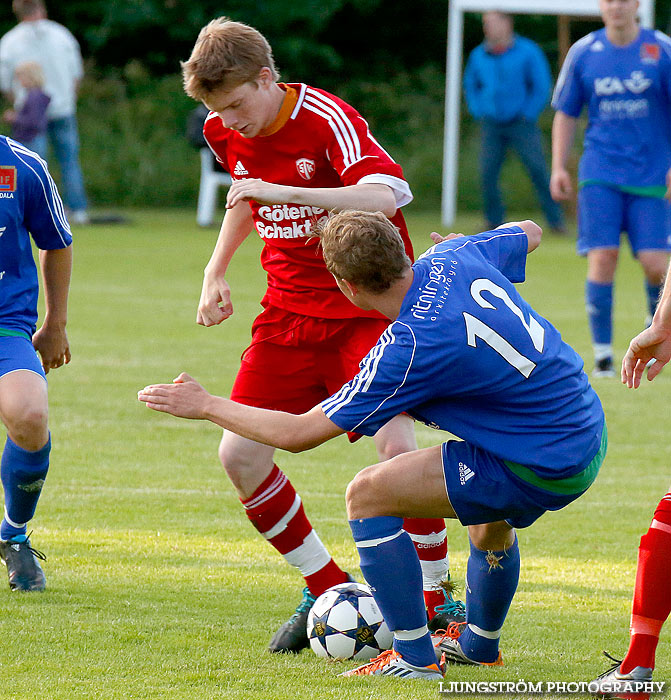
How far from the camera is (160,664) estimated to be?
3912 millimetres

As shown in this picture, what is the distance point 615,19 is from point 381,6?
67.8 feet

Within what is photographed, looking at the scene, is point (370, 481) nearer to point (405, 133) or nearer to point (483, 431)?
point (483, 431)

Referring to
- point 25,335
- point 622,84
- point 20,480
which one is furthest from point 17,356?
point 622,84

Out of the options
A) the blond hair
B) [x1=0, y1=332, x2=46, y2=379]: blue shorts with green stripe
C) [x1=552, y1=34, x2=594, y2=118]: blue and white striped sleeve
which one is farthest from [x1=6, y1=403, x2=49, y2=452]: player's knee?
the blond hair

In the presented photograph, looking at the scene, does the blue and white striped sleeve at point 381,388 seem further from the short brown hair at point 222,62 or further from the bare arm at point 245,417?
the short brown hair at point 222,62

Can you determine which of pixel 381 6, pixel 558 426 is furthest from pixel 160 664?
pixel 381 6

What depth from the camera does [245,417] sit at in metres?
3.71

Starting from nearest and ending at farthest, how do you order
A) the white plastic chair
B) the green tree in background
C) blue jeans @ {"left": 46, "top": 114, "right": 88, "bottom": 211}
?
1. blue jeans @ {"left": 46, "top": 114, "right": 88, "bottom": 211}
2. the white plastic chair
3. the green tree in background

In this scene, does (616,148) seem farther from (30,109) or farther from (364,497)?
(30,109)

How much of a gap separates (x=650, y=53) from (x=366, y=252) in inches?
229

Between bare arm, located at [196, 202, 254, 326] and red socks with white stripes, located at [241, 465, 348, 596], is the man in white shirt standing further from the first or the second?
red socks with white stripes, located at [241, 465, 348, 596]

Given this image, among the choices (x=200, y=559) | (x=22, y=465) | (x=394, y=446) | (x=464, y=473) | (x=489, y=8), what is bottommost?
(x=200, y=559)

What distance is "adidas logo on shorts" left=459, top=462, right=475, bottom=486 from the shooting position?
3.68 meters

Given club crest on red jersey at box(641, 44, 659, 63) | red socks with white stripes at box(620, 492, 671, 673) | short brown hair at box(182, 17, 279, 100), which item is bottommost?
red socks with white stripes at box(620, 492, 671, 673)
